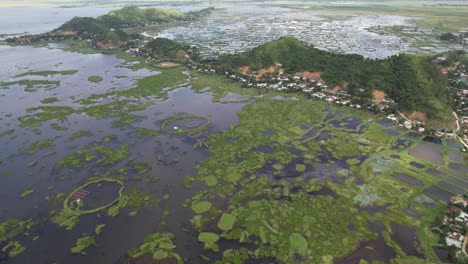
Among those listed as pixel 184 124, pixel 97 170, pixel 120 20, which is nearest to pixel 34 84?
pixel 184 124

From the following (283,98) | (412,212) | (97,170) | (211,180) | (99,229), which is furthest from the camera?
(283,98)

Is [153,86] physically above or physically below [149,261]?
above

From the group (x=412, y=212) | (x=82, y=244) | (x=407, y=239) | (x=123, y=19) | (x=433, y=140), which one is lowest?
(x=407, y=239)

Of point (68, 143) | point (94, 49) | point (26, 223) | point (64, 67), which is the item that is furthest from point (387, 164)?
point (94, 49)

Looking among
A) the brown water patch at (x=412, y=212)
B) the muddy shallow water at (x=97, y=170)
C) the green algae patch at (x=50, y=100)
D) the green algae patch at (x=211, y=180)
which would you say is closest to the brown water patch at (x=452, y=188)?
the brown water patch at (x=412, y=212)

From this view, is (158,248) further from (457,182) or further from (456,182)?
(457,182)

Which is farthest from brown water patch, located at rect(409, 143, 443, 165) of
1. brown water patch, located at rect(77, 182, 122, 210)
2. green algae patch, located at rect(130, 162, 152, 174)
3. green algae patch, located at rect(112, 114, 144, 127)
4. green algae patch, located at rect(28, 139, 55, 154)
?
green algae patch, located at rect(28, 139, 55, 154)

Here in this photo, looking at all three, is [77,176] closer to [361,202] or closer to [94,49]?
[361,202]

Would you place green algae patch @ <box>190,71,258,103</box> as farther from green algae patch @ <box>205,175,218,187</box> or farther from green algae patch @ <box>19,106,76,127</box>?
green algae patch @ <box>205,175,218,187</box>
